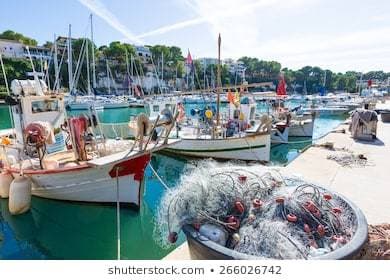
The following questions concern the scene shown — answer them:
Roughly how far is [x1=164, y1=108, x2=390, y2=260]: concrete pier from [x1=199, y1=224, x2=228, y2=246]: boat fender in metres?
0.71

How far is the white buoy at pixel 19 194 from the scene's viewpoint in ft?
18.1

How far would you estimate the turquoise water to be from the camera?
15.4 ft

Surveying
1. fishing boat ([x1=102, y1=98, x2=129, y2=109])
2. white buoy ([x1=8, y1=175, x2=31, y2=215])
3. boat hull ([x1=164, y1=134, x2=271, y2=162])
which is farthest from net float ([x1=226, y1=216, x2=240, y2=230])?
fishing boat ([x1=102, y1=98, x2=129, y2=109])

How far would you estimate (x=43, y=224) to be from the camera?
563 cm

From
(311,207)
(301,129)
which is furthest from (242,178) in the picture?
(301,129)

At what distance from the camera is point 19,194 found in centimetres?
557

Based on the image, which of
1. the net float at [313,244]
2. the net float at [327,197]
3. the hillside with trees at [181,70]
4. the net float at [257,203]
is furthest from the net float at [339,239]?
the hillside with trees at [181,70]

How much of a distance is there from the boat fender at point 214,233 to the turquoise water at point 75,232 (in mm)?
2201

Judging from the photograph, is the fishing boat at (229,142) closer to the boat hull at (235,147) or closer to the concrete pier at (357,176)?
the boat hull at (235,147)

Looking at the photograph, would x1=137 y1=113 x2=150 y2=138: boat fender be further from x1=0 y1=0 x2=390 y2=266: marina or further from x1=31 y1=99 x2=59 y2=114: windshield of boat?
x1=31 y1=99 x2=59 y2=114: windshield of boat

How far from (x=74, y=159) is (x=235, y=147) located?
519cm

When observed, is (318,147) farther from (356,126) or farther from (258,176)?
(258,176)

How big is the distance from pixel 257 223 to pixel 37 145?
4432mm

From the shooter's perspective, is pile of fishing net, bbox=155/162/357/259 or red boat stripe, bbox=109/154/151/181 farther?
red boat stripe, bbox=109/154/151/181
